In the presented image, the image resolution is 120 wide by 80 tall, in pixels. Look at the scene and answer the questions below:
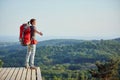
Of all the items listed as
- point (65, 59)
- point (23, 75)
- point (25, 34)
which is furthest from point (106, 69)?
point (65, 59)

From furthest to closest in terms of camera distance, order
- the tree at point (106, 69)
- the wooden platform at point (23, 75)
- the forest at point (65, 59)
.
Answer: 1. the forest at point (65, 59)
2. the tree at point (106, 69)
3. the wooden platform at point (23, 75)

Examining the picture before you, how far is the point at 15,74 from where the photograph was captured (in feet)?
24.6

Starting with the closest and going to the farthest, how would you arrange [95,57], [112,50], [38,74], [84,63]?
[38,74], [84,63], [95,57], [112,50]

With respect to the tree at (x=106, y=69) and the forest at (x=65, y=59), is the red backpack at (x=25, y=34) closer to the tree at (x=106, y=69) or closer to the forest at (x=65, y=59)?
the tree at (x=106, y=69)

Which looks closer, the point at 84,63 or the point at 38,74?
the point at 38,74

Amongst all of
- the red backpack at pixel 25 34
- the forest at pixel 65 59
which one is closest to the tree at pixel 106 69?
the red backpack at pixel 25 34

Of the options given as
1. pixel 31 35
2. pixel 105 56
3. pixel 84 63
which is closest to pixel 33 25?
pixel 31 35

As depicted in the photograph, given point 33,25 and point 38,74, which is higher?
point 33,25

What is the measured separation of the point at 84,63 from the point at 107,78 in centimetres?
10995

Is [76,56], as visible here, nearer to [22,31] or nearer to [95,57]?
[95,57]

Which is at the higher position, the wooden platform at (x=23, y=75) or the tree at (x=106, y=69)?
the wooden platform at (x=23, y=75)

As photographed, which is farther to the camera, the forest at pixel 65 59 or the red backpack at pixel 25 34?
the forest at pixel 65 59

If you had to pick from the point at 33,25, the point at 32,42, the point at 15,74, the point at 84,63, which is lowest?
the point at 84,63

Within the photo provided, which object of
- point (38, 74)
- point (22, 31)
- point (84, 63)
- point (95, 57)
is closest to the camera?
point (38, 74)
